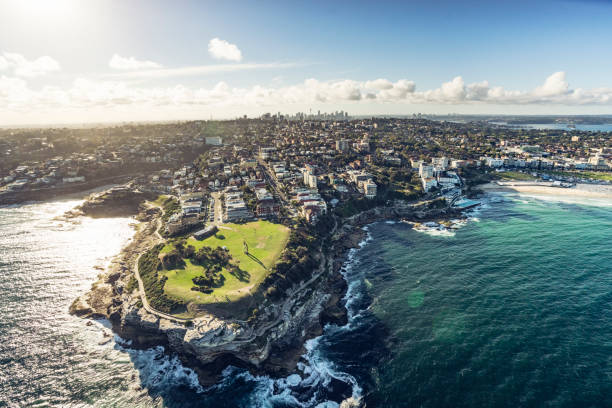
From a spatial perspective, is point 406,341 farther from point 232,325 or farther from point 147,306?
point 147,306

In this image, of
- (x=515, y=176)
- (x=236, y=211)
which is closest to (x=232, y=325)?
(x=236, y=211)

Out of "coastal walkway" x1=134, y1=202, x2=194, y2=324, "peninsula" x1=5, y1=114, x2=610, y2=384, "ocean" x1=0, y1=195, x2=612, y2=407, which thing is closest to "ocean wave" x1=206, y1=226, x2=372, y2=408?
"ocean" x1=0, y1=195, x2=612, y2=407

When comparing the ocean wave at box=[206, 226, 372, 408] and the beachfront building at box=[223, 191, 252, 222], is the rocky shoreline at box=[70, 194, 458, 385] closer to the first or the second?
the ocean wave at box=[206, 226, 372, 408]

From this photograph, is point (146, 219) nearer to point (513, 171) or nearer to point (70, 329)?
point (70, 329)

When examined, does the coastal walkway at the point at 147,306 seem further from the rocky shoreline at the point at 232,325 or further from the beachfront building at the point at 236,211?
the beachfront building at the point at 236,211

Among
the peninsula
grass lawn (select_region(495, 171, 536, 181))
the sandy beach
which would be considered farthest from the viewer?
grass lawn (select_region(495, 171, 536, 181))

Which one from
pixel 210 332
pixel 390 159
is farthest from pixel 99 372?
pixel 390 159

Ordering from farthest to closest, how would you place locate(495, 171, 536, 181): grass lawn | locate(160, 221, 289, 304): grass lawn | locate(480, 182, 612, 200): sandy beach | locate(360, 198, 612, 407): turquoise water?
locate(495, 171, 536, 181): grass lawn < locate(480, 182, 612, 200): sandy beach < locate(160, 221, 289, 304): grass lawn < locate(360, 198, 612, 407): turquoise water
